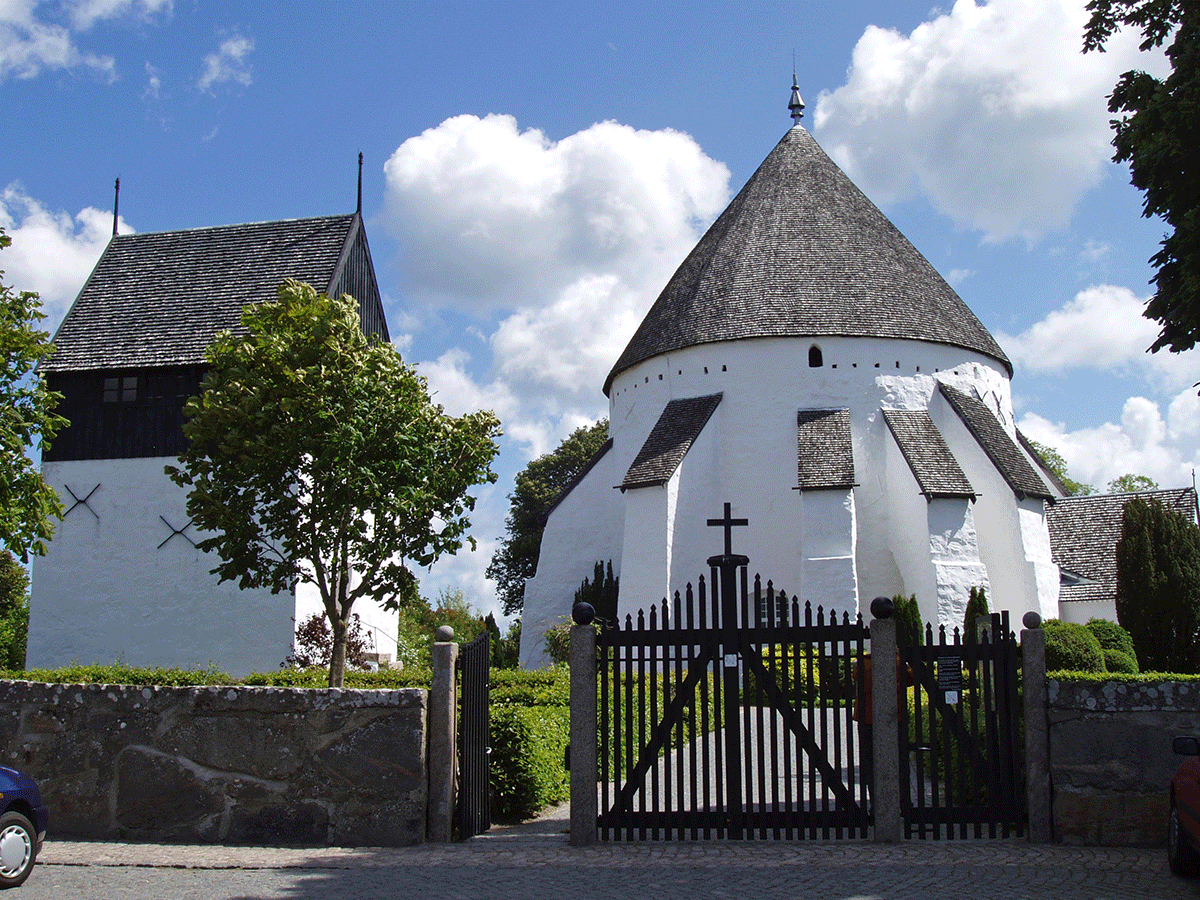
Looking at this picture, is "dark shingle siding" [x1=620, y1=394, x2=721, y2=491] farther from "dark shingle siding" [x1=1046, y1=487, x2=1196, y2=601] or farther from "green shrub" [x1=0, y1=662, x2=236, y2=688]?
"green shrub" [x1=0, y1=662, x2=236, y2=688]

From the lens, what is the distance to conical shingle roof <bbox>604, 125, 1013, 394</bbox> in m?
25.6

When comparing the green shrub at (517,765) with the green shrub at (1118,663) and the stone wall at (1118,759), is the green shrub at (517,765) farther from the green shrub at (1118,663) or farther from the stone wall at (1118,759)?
the green shrub at (1118,663)

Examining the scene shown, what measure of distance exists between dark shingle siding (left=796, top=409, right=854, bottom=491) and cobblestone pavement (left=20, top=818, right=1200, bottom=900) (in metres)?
15.3

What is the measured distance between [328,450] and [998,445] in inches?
660

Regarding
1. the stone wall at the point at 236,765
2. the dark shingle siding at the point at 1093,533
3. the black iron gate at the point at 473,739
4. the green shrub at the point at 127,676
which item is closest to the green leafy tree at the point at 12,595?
the green shrub at the point at 127,676

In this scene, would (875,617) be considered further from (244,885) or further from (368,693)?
(244,885)

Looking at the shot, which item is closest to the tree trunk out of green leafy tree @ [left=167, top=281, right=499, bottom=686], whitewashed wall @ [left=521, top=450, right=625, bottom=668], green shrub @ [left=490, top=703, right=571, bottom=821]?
green leafy tree @ [left=167, top=281, right=499, bottom=686]

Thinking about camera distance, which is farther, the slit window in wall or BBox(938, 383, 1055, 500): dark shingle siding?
the slit window in wall

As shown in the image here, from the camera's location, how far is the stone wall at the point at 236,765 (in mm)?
8031

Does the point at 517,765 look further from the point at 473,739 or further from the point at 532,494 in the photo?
the point at 532,494

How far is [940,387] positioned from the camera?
2558cm

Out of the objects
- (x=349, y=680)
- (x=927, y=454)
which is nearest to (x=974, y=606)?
(x=927, y=454)

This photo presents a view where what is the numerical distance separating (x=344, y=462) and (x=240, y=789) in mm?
7338

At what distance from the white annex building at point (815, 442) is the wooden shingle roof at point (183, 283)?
29.2 ft
